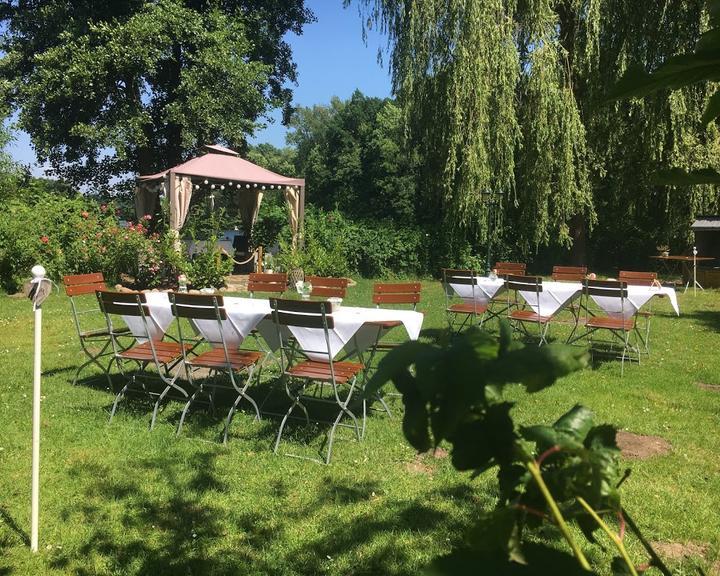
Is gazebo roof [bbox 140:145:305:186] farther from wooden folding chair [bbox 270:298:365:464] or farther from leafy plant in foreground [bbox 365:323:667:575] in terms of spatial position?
leafy plant in foreground [bbox 365:323:667:575]

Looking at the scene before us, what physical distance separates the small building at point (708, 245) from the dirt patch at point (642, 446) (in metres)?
12.7

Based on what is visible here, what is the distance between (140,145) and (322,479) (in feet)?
55.6

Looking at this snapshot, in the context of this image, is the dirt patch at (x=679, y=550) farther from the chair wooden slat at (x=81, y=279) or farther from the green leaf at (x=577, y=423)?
the chair wooden slat at (x=81, y=279)

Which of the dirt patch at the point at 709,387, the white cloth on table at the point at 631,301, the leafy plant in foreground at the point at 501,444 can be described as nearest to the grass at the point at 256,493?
the dirt patch at the point at 709,387

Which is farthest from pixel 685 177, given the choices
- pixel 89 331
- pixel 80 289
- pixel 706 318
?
pixel 706 318

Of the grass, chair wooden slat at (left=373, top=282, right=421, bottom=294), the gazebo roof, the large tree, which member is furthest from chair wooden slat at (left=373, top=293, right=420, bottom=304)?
the large tree

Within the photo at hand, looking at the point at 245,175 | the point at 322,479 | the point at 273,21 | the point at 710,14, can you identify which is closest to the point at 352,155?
the point at 273,21

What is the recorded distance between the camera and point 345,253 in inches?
664

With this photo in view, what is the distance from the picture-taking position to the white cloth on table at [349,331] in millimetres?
4266

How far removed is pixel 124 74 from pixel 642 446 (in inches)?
724

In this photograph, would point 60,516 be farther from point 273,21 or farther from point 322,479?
point 273,21

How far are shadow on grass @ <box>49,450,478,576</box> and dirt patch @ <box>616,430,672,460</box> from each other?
138 cm

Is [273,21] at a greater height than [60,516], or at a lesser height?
greater

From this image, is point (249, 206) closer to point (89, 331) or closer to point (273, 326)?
point (89, 331)
